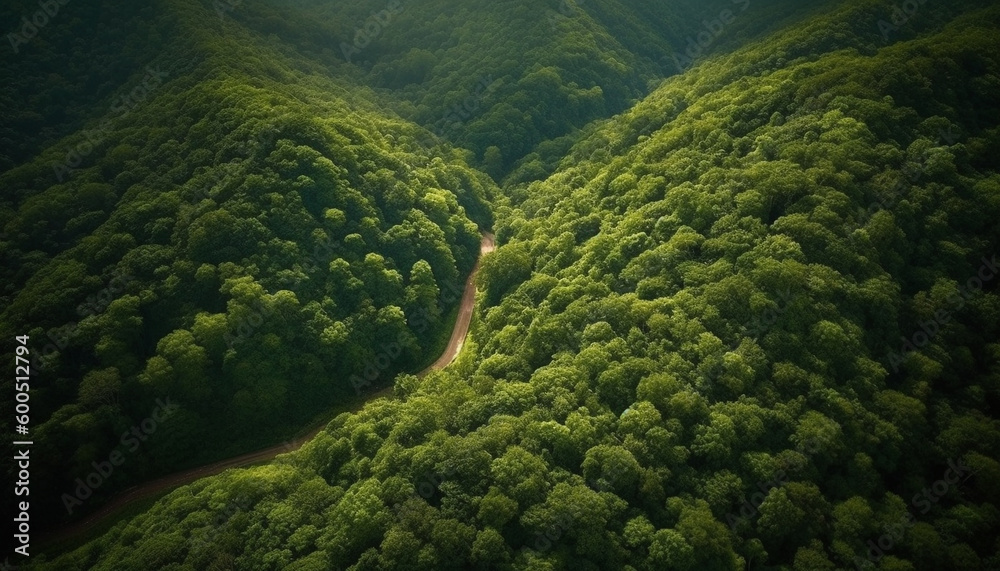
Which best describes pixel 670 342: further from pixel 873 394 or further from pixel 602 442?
pixel 873 394

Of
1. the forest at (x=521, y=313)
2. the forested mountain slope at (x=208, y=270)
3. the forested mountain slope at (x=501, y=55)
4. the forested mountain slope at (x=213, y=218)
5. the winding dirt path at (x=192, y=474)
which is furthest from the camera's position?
the forested mountain slope at (x=501, y=55)

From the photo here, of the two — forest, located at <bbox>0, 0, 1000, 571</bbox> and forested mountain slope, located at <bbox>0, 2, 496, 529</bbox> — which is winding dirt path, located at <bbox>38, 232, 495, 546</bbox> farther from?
forested mountain slope, located at <bbox>0, 2, 496, 529</bbox>

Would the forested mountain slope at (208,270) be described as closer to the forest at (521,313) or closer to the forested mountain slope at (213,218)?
the forested mountain slope at (213,218)

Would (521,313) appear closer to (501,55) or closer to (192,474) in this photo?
(192,474)

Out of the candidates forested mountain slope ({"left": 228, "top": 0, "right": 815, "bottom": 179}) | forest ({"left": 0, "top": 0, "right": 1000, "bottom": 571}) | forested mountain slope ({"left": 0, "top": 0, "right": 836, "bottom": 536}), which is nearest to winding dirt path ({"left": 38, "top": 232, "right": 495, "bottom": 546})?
forest ({"left": 0, "top": 0, "right": 1000, "bottom": 571})

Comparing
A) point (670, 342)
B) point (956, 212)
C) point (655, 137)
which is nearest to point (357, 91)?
point (655, 137)

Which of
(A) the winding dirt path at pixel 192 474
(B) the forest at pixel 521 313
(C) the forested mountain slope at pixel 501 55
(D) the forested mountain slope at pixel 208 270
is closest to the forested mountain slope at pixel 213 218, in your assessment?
(D) the forested mountain slope at pixel 208 270
